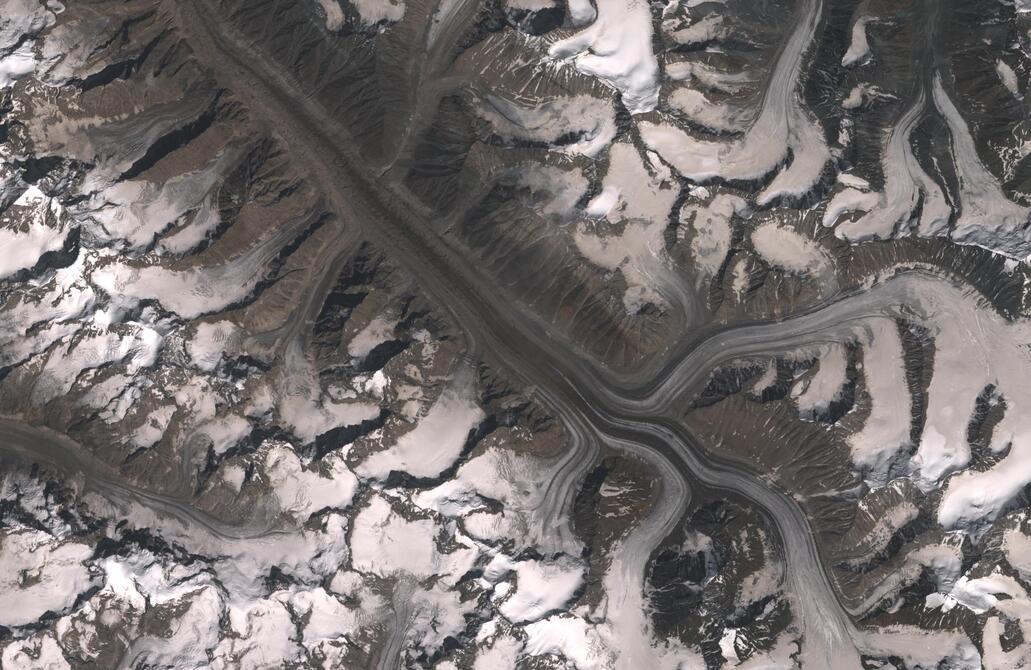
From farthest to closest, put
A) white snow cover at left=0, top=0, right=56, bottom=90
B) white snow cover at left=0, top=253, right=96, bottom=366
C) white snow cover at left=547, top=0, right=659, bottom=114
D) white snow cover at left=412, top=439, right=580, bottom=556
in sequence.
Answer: white snow cover at left=0, top=253, right=96, bottom=366
white snow cover at left=0, top=0, right=56, bottom=90
white snow cover at left=547, top=0, right=659, bottom=114
white snow cover at left=412, top=439, right=580, bottom=556

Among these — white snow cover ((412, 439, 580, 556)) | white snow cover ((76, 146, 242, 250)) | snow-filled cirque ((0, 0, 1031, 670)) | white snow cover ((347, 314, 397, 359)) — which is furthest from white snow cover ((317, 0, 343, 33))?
white snow cover ((412, 439, 580, 556))

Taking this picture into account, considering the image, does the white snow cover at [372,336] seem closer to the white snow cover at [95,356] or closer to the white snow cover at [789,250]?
the white snow cover at [95,356]

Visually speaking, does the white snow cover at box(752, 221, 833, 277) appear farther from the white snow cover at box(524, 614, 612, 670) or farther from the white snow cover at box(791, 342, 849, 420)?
the white snow cover at box(524, 614, 612, 670)

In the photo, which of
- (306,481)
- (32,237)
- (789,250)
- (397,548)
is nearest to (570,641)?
(397,548)

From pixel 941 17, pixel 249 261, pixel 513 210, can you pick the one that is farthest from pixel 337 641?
pixel 941 17

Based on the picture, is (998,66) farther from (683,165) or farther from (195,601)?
(195,601)

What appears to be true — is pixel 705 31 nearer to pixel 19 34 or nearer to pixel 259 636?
pixel 19 34

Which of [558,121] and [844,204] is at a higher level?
[844,204]
